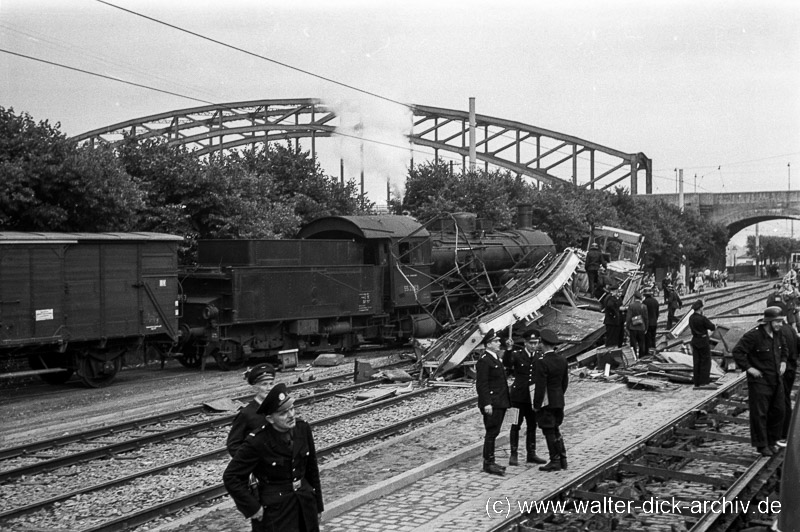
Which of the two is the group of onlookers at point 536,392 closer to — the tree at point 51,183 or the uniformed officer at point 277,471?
the uniformed officer at point 277,471

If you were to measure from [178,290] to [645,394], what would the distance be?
430 inches

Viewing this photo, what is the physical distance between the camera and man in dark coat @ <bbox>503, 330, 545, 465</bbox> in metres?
9.89

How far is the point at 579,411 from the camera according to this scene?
1361 cm

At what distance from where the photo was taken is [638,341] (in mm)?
18859

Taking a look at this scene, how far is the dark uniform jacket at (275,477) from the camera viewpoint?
209 inches

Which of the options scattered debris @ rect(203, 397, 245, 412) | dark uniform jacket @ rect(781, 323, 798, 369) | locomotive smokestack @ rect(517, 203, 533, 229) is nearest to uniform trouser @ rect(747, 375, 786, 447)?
dark uniform jacket @ rect(781, 323, 798, 369)

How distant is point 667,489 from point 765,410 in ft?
6.27

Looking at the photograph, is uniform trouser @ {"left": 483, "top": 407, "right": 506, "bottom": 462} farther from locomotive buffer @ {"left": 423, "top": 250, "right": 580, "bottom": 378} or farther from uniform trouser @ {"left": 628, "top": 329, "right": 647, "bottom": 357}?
uniform trouser @ {"left": 628, "top": 329, "right": 647, "bottom": 357}

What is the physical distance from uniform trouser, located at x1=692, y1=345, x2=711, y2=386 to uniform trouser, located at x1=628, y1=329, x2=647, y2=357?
3.07 meters

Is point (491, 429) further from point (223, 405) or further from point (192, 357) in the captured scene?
point (192, 357)

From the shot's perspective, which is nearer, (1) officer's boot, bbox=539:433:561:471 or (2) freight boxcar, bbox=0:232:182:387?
(1) officer's boot, bbox=539:433:561:471

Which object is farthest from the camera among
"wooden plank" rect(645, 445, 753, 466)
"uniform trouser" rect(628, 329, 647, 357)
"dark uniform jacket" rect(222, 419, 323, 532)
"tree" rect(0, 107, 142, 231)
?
"uniform trouser" rect(628, 329, 647, 357)

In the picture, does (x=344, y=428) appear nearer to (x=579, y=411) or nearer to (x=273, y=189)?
(x=579, y=411)

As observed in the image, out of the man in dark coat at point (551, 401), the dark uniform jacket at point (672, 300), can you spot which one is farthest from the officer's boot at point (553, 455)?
the dark uniform jacket at point (672, 300)
